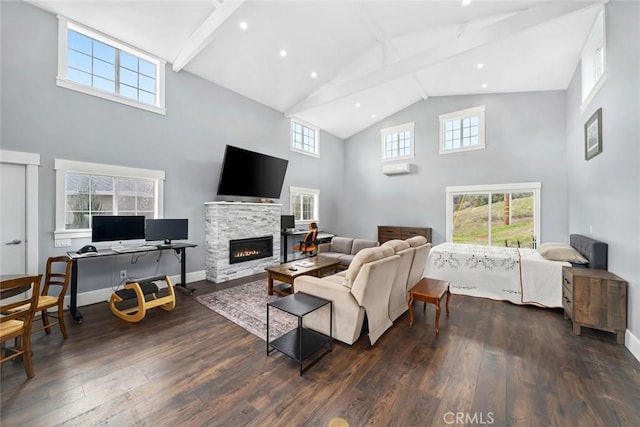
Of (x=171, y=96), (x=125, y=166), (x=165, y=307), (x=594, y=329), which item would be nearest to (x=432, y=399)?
(x=594, y=329)

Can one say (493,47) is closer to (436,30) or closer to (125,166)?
(436,30)

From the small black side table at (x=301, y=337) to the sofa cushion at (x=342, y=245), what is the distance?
3.44m

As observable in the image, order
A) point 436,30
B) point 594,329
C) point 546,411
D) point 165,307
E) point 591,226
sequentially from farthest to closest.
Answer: point 436,30 < point 591,226 < point 165,307 < point 594,329 < point 546,411

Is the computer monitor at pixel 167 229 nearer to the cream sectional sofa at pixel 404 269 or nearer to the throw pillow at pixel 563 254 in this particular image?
the cream sectional sofa at pixel 404 269

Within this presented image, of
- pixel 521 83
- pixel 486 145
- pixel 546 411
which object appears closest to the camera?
pixel 546 411

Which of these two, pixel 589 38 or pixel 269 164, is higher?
pixel 589 38

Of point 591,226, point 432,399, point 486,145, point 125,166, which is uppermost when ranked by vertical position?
point 486,145

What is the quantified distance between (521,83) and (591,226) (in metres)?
3.51

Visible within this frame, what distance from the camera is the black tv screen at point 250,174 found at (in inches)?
201

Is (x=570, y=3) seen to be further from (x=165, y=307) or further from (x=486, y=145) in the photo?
(x=165, y=307)

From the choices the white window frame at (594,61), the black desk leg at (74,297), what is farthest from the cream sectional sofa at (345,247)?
the white window frame at (594,61)

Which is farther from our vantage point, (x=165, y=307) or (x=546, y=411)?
(x=165, y=307)

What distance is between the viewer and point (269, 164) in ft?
19.3

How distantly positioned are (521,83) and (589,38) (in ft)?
5.41
